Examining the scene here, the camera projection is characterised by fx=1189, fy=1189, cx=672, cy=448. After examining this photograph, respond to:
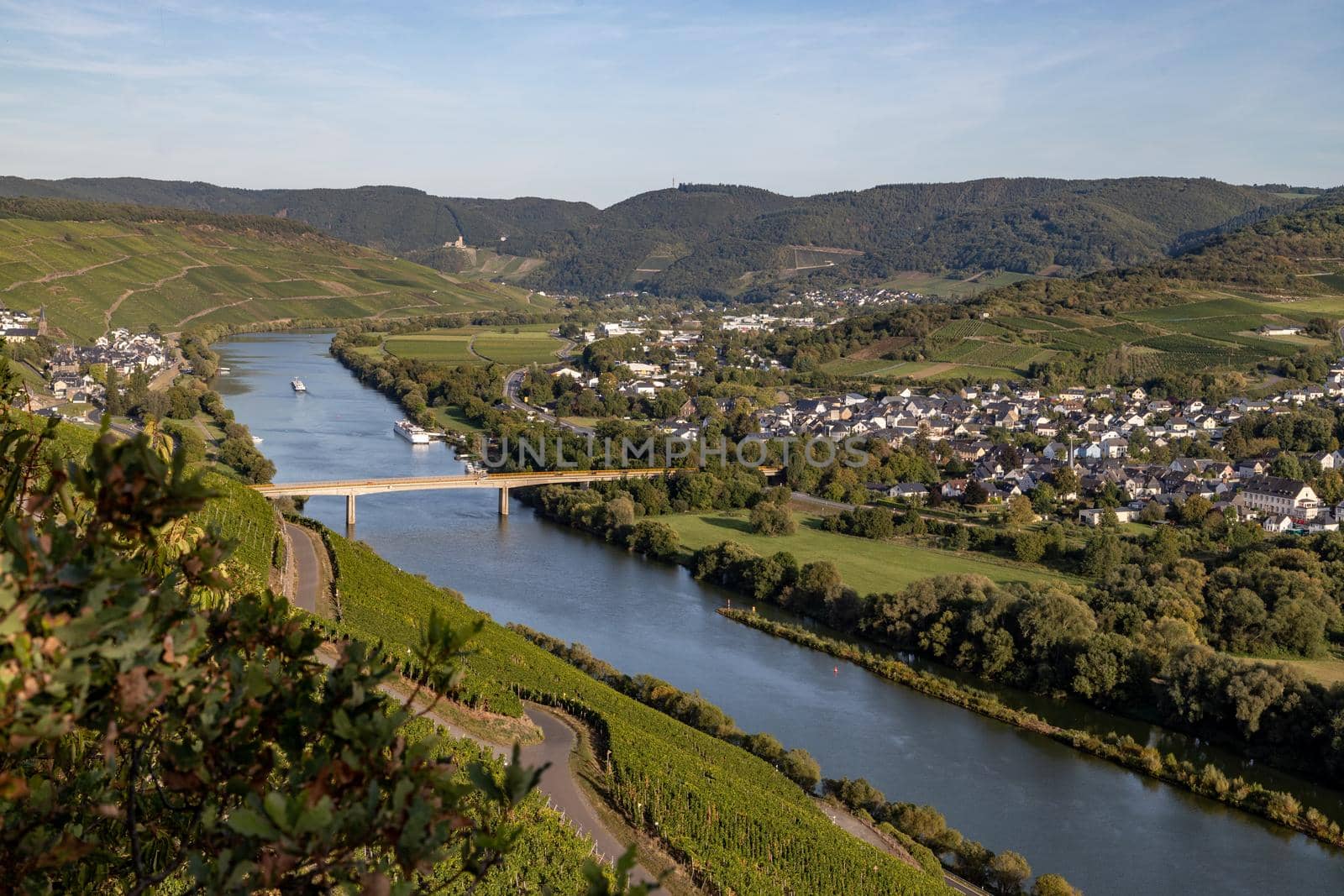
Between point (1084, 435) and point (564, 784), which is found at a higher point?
point (1084, 435)

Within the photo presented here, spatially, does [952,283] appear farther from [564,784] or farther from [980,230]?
[564,784]

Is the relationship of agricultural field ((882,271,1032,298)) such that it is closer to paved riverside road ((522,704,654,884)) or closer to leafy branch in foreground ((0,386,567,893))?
paved riverside road ((522,704,654,884))

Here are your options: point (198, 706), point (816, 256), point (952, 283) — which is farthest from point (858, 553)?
point (816, 256)

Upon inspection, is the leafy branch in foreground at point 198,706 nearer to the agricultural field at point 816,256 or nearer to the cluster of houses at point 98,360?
the cluster of houses at point 98,360

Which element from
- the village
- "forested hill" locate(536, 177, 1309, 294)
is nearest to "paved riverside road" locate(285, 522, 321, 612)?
the village

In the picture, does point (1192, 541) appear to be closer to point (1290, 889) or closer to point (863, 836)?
point (1290, 889)

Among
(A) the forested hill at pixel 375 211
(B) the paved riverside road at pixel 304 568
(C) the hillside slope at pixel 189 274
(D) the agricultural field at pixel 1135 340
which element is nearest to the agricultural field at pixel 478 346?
(C) the hillside slope at pixel 189 274
